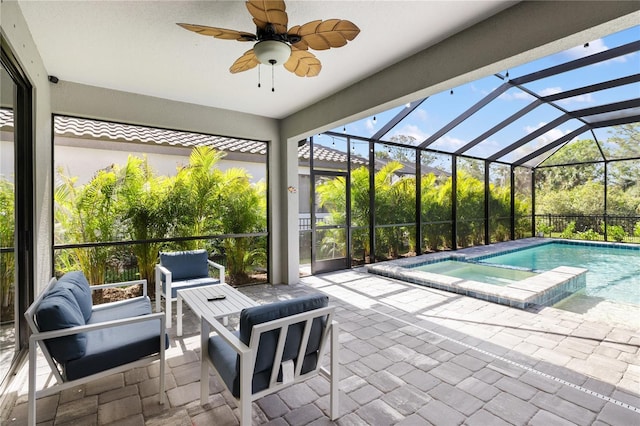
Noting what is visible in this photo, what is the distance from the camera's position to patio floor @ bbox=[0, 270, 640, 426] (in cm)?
211

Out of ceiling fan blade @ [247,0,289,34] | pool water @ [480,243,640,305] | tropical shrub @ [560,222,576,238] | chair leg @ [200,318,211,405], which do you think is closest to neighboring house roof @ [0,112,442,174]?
ceiling fan blade @ [247,0,289,34]

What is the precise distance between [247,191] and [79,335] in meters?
3.68

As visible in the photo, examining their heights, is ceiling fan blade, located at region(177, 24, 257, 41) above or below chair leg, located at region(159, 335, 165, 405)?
above

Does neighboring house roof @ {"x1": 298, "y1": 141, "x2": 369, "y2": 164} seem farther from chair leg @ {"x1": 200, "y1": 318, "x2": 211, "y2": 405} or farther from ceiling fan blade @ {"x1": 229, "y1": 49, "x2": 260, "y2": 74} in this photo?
chair leg @ {"x1": 200, "y1": 318, "x2": 211, "y2": 405}

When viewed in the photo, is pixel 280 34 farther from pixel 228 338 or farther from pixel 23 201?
pixel 23 201

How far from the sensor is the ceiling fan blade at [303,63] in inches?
97.5

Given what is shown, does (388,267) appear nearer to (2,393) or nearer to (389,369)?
(389,369)

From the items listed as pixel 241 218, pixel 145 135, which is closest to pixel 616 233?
pixel 241 218

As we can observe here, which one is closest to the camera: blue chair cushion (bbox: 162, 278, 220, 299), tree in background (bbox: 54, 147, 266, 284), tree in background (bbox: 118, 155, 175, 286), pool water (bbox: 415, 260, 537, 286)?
blue chair cushion (bbox: 162, 278, 220, 299)

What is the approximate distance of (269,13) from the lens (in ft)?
6.57

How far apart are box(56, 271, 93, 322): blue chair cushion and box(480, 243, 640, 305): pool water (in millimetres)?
A: 6693

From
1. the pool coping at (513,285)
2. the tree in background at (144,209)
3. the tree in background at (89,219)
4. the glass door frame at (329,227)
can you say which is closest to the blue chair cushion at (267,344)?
the tree in background at (144,209)

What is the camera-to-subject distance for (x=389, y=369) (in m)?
2.72

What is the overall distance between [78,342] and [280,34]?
247 cm
